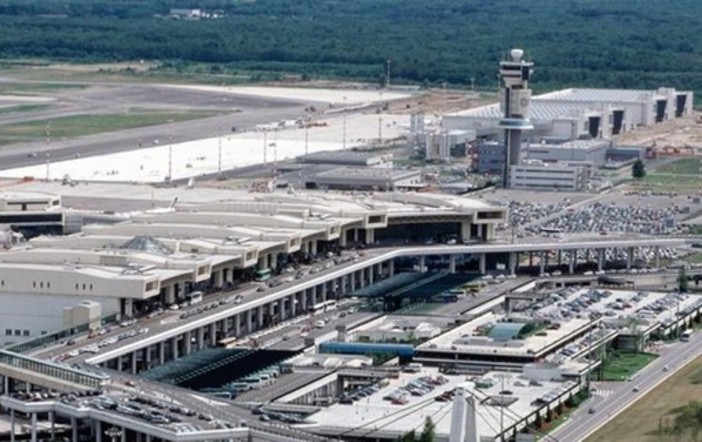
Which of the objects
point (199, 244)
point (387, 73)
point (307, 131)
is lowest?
point (307, 131)

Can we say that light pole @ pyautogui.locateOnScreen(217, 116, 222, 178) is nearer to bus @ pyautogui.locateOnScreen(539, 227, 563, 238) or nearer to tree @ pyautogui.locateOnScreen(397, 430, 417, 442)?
bus @ pyautogui.locateOnScreen(539, 227, 563, 238)

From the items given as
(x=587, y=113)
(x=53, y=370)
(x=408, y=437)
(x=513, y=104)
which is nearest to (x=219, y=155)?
(x=513, y=104)

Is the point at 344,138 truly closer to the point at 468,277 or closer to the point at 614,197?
the point at 614,197

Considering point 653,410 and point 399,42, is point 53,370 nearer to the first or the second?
point 653,410

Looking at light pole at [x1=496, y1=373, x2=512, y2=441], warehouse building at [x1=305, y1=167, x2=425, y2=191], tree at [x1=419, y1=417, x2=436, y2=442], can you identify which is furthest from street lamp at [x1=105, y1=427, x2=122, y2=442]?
warehouse building at [x1=305, y1=167, x2=425, y2=191]

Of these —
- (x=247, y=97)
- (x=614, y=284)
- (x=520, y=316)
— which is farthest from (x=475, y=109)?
(x=520, y=316)
